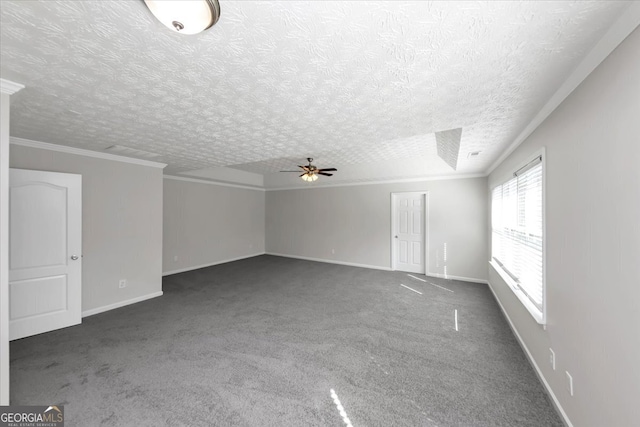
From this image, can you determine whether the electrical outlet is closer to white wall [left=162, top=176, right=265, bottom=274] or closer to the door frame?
the door frame

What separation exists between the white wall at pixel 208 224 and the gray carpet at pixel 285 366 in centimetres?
208

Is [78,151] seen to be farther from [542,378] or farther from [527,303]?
[542,378]

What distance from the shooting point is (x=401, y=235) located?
5.84m

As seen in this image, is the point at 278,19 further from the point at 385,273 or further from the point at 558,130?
the point at 385,273

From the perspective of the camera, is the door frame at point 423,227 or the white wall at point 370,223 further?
the door frame at point 423,227

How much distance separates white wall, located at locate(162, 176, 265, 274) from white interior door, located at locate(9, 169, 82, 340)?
7.77 feet

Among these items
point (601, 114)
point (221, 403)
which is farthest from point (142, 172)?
point (601, 114)

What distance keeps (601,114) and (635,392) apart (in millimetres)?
1306

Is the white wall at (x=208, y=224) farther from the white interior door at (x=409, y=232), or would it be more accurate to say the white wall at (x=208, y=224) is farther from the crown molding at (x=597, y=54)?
the crown molding at (x=597, y=54)

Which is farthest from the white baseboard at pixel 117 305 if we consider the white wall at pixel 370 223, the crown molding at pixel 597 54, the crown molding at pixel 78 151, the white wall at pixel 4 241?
the crown molding at pixel 597 54

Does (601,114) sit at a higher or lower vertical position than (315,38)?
lower
